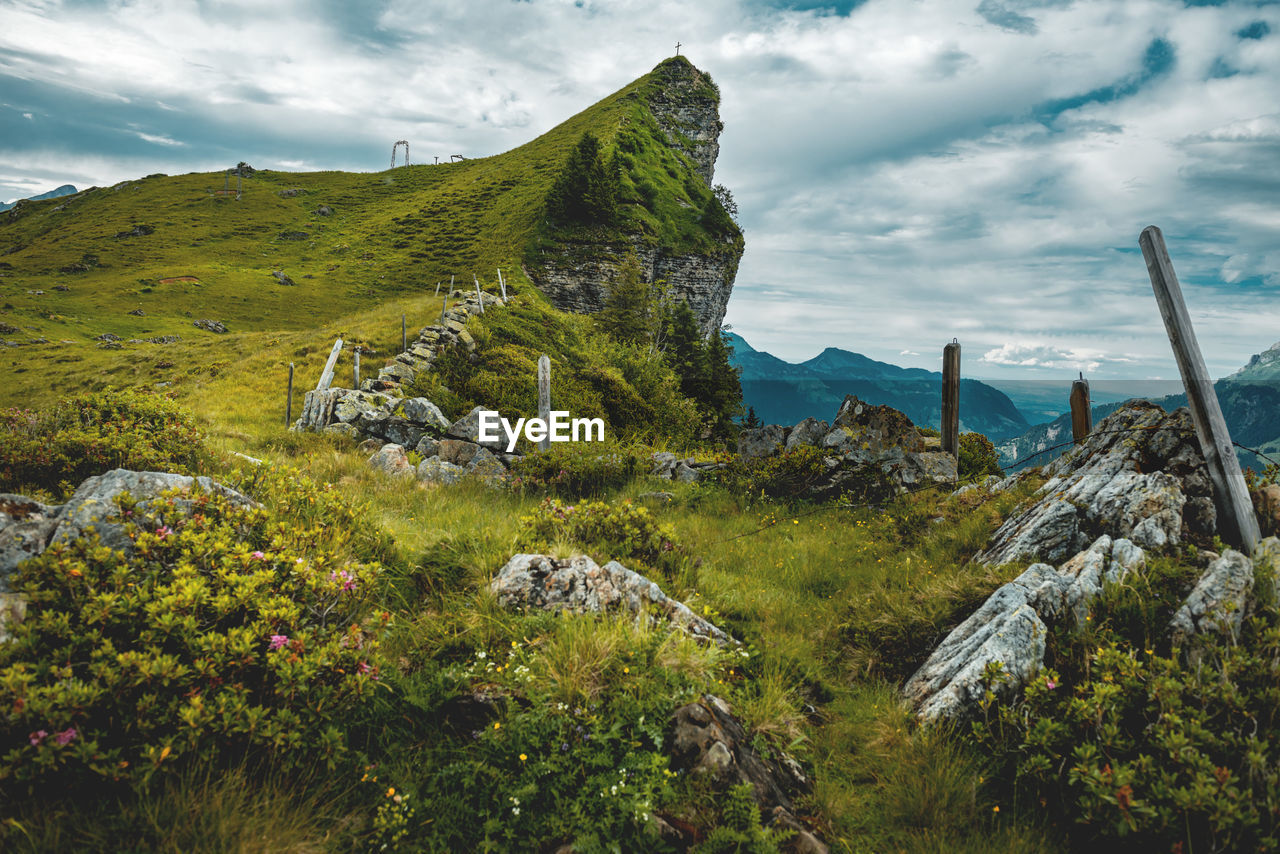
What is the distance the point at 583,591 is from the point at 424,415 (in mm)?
10158

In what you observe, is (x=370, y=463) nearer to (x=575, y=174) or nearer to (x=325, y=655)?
(x=325, y=655)

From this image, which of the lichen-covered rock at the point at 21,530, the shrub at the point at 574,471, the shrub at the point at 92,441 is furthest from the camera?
the shrub at the point at 574,471

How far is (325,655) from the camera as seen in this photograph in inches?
154

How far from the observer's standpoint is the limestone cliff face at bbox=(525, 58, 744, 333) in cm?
4969

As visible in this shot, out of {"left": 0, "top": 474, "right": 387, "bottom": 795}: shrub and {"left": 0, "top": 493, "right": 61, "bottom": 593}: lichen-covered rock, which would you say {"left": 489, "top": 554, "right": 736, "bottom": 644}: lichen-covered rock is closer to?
{"left": 0, "top": 474, "right": 387, "bottom": 795}: shrub

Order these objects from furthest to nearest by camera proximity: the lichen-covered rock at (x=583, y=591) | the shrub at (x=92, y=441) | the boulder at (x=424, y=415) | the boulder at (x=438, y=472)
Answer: the boulder at (x=424, y=415), the boulder at (x=438, y=472), the shrub at (x=92, y=441), the lichen-covered rock at (x=583, y=591)

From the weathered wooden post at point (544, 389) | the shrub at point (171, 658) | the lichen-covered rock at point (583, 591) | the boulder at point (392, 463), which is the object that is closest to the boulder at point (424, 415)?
the boulder at point (392, 463)

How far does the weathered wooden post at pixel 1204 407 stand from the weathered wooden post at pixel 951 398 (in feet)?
17.7

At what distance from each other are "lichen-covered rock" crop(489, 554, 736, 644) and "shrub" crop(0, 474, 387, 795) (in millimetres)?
1344

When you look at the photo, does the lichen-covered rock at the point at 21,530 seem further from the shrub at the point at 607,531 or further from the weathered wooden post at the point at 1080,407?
the weathered wooden post at the point at 1080,407

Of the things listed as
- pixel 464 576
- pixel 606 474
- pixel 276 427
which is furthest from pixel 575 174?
pixel 464 576

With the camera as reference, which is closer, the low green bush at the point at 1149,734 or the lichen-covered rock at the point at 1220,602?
the low green bush at the point at 1149,734

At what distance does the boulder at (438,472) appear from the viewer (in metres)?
11.3

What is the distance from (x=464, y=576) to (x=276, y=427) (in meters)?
12.9
